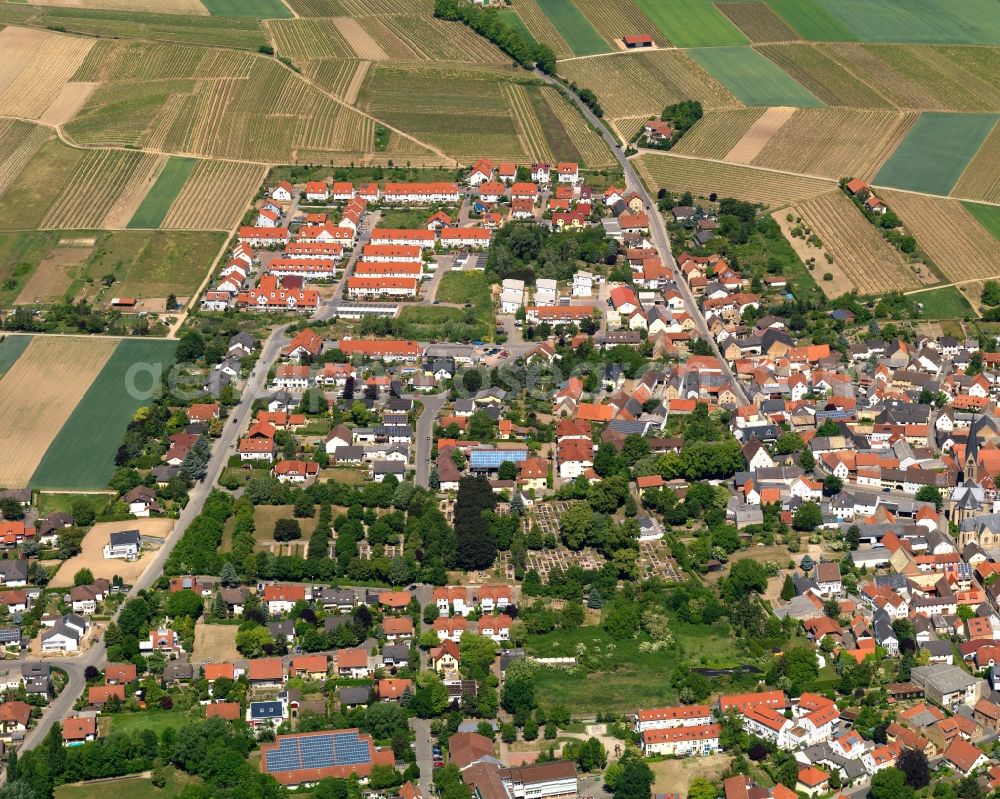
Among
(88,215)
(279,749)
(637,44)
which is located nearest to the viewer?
(279,749)

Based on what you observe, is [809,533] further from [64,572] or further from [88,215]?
[88,215]

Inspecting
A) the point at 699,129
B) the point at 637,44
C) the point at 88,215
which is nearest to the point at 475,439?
the point at 88,215

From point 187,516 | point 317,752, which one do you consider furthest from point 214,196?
point 317,752

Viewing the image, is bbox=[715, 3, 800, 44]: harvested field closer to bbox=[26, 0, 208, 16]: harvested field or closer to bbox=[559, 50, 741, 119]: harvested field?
bbox=[559, 50, 741, 119]: harvested field

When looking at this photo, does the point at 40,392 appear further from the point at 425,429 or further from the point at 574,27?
the point at 574,27

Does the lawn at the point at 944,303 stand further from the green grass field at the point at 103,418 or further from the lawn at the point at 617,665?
the green grass field at the point at 103,418

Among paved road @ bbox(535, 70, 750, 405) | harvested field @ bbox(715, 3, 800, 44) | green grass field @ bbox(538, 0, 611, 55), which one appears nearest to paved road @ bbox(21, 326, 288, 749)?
paved road @ bbox(535, 70, 750, 405)
